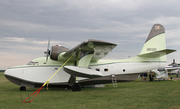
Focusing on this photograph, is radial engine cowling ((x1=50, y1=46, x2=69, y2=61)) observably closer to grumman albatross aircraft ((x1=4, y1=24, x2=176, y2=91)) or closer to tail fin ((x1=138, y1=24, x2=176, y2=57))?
grumman albatross aircraft ((x1=4, y1=24, x2=176, y2=91))

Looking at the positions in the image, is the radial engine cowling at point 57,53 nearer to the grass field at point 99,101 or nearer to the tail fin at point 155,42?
the grass field at point 99,101

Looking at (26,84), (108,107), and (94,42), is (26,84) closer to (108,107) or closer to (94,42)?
(94,42)

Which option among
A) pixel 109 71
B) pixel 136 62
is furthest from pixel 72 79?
pixel 136 62

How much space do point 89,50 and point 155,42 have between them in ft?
18.9

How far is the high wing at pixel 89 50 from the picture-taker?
28.4ft

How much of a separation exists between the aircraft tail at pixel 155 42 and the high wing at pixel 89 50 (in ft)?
12.6

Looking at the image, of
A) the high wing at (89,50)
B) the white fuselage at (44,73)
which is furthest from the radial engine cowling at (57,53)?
the white fuselage at (44,73)

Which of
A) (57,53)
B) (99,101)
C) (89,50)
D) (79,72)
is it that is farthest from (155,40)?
(99,101)

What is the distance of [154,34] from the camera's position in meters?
12.4

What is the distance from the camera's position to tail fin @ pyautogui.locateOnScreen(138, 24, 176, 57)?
1188cm

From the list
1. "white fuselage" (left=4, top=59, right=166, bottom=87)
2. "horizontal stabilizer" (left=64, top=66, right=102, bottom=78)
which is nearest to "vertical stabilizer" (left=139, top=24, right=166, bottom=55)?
"white fuselage" (left=4, top=59, right=166, bottom=87)

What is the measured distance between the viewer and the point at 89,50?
9.99 m

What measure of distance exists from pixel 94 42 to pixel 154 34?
6.45m

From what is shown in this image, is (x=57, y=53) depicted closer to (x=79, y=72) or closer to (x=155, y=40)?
(x=79, y=72)
